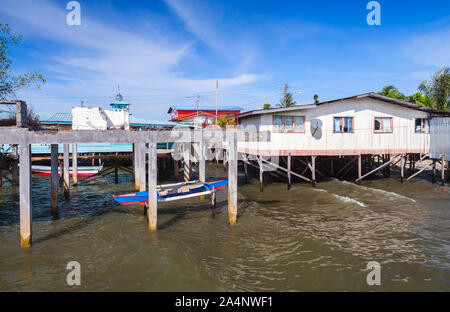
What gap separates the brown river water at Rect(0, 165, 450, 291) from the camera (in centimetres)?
771

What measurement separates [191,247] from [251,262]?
2.32 meters

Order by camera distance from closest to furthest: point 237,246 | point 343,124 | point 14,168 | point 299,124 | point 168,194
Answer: point 237,246
point 168,194
point 299,124
point 14,168
point 343,124

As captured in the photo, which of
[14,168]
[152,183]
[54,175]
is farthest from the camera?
[14,168]

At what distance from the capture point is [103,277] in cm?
784

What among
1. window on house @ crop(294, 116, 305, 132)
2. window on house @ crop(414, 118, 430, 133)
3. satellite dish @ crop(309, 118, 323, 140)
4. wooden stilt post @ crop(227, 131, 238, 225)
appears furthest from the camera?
window on house @ crop(414, 118, 430, 133)

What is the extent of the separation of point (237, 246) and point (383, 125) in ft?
55.0

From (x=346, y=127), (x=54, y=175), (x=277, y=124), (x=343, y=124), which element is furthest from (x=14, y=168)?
(x=346, y=127)

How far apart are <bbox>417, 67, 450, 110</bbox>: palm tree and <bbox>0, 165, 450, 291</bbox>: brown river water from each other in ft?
70.1

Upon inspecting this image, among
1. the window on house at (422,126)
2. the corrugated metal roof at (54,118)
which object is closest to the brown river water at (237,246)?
the window on house at (422,126)

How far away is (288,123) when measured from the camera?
19.5 metres

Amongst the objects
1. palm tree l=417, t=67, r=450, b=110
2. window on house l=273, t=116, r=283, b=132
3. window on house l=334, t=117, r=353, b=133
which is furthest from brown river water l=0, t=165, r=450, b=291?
palm tree l=417, t=67, r=450, b=110

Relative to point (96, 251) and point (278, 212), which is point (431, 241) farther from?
point (96, 251)

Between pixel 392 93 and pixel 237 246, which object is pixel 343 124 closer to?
pixel 237 246

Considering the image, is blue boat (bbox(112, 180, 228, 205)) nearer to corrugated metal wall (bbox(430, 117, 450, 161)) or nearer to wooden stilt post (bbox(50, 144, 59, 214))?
wooden stilt post (bbox(50, 144, 59, 214))
